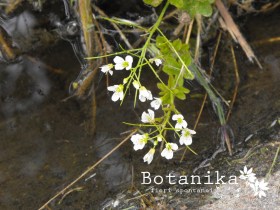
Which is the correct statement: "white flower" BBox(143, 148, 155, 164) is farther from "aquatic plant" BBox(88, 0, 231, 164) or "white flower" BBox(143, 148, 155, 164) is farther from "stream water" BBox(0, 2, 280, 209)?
"stream water" BBox(0, 2, 280, 209)

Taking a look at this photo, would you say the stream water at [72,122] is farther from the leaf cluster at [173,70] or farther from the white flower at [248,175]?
the leaf cluster at [173,70]

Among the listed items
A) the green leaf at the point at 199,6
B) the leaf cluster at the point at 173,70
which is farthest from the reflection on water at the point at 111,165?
the green leaf at the point at 199,6

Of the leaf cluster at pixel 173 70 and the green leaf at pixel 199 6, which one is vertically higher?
the green leaf at pixel 199 6

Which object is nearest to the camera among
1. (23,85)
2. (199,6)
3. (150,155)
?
(150,155)

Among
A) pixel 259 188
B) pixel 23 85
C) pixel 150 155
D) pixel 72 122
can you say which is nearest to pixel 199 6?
pixel 150 155

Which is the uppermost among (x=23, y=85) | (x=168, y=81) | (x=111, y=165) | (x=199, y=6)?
(x=199, y=6)

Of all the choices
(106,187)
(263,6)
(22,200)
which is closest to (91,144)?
(106,187)

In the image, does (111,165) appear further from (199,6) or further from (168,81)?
(199,6)

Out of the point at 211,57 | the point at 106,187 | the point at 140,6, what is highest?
the point at 140,6

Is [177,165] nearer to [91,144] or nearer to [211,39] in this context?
[91,144]
